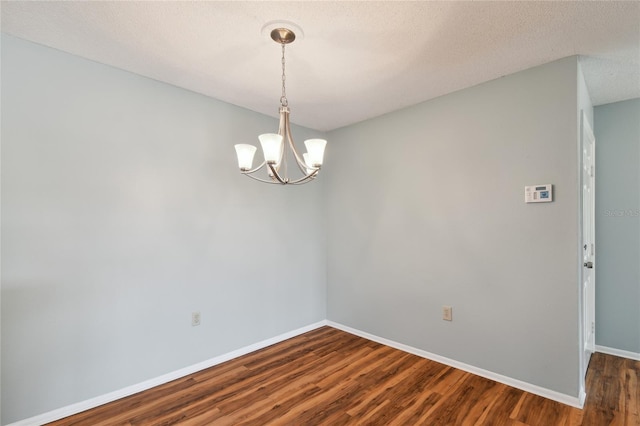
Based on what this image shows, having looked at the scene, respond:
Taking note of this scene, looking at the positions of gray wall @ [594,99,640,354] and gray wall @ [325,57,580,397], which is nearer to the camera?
gray wall @ [325,57,580,397]

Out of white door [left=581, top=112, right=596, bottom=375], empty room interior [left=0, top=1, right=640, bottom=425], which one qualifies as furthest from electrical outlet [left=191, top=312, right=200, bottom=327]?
white door [left=581, top=112, right=596, bottom=375]

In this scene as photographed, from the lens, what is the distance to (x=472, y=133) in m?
→ 2.60

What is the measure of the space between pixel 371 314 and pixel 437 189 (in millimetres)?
1540

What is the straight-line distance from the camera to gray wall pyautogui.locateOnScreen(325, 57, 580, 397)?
2.15m


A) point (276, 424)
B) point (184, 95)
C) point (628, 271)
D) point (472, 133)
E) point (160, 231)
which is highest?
point (184, 95)

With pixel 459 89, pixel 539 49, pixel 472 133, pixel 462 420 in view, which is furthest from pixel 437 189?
pixel 462 420

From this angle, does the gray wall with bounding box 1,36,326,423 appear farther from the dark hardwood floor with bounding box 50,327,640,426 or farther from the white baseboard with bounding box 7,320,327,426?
the dark hardwood floor with bounding box 50,327,640,426

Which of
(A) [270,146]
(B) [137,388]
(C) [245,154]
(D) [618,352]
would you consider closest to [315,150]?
(A) [270,146]

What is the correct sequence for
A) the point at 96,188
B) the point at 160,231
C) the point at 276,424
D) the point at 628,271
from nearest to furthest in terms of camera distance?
the point at 276,424 → the point at 96,188 → the point at 160,231 → the point at 628,271

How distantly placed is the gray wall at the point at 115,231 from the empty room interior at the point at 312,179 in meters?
0.01

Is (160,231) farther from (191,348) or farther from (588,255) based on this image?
(588,255)

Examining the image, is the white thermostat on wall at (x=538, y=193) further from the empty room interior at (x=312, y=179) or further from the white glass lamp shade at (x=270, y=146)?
the white glass lamp shade at (x=270, y=146)

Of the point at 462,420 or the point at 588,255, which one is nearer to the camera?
the point at 462,420

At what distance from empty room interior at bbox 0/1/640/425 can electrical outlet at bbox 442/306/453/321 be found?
0.08ft
